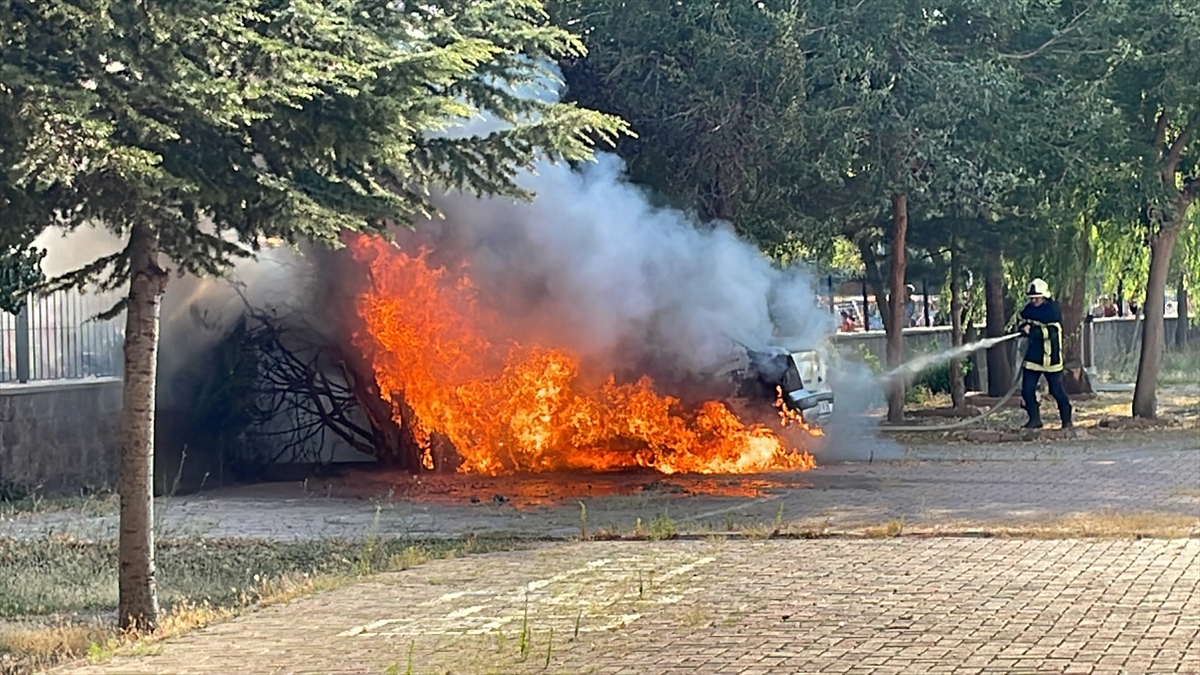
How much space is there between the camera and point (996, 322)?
25047 millimetres

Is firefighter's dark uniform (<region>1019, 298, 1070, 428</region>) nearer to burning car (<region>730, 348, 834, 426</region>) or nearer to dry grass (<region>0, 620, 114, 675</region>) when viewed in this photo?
burning car (<region>730, 348, 834, 426</region>)

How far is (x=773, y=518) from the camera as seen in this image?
41.0ft

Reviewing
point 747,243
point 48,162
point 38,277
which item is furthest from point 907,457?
point 48,162

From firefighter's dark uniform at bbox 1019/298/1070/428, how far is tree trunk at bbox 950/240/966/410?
99.2 inches

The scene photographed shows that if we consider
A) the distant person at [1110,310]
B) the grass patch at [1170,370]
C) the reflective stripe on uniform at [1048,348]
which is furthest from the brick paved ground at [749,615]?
the distant person at [1110,310]

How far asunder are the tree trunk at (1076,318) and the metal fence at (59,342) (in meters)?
13.4

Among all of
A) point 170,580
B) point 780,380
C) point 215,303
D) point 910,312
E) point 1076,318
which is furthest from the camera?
point 910,312

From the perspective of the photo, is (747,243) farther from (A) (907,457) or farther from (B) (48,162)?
(B) (48,162)

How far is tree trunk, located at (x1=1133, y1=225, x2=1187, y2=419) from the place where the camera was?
21203mm

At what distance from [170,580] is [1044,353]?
43.6ft

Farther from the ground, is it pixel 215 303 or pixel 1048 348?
pixel 215 303

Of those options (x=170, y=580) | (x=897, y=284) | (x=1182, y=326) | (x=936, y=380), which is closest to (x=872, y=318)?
(x=936, y=380)

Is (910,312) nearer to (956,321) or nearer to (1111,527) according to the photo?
(956,321)

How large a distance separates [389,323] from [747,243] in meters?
4.14
